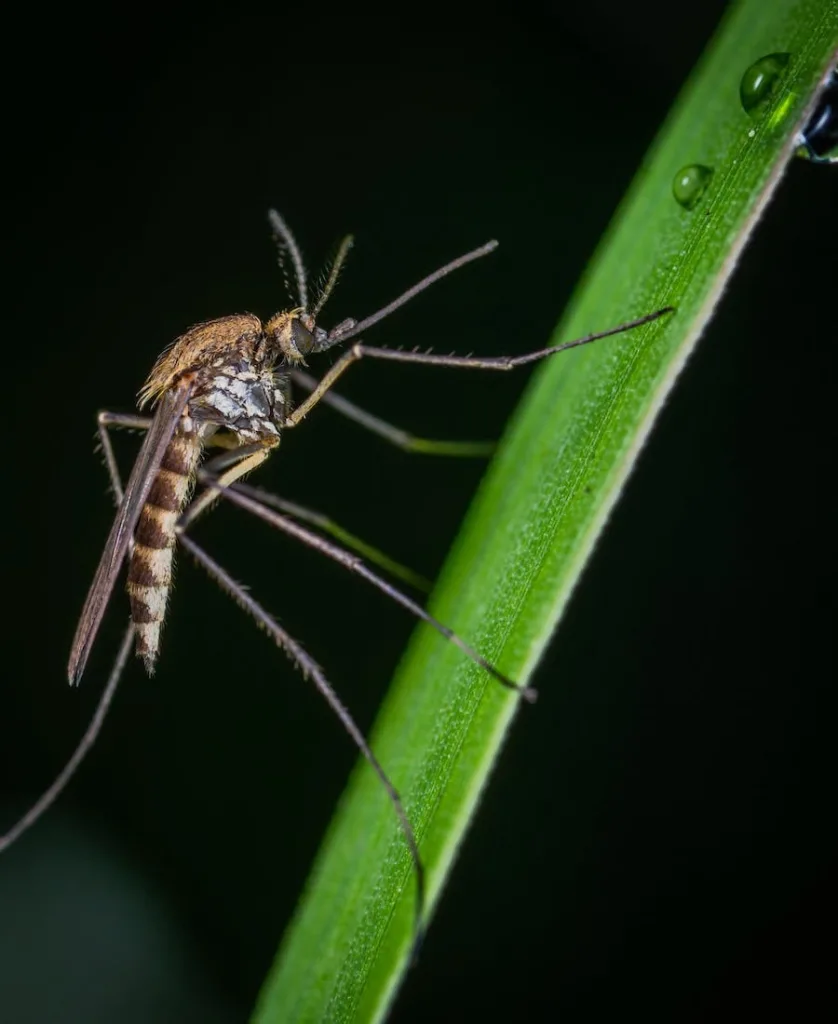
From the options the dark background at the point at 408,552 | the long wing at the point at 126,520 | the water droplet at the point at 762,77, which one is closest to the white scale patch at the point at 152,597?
the long wing at the point at 126,520

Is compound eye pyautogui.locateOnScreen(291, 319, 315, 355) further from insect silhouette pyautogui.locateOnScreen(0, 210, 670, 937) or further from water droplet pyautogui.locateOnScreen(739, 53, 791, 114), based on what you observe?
Result: water droplet pyautogui.locateOnScreen(739, 53, 791, 114)

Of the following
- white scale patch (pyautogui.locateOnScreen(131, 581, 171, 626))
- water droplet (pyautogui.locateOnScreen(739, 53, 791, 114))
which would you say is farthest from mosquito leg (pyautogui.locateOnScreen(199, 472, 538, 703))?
water droplet (pyautogui.locateOnScreen(739, 53, 791, 114))

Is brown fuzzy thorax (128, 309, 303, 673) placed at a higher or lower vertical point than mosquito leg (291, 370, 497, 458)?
lower

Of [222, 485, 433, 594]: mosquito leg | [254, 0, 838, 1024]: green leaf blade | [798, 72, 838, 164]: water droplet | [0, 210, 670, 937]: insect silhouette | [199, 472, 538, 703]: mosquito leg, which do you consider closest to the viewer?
[254, 0, 838, 1024]: green leaf blade

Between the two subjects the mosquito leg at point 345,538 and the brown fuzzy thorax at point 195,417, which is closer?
the brown fuzzy thorax at point 195,417

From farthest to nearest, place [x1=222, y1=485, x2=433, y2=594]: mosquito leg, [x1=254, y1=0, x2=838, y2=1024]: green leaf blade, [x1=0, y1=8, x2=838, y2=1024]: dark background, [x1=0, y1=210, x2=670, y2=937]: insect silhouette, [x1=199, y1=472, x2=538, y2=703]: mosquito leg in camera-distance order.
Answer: [x1=0, y1=8, x2=838, y2=1024]: dark background < [x1=222, y1=485, x2=433, y2=594]: mosquito leg < [x1=0, y1=210, x2=670, y2=937]: insect silhouette < [x1=199, y1=472, x2=538, y2=703]: mosquito leg < [x1=254, y1=0, x2=838, y2=1024]: green leaf blade

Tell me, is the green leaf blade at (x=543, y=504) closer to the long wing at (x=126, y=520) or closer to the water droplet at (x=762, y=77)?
the water droplet at (x=762, y=77)

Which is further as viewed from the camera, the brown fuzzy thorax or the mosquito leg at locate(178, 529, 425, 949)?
the brown fuzzy thorax
